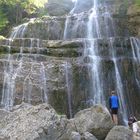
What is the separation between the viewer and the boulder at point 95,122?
491 inches

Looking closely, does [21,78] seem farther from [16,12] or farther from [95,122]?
[16,12]

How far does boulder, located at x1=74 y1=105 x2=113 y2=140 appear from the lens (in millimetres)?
12461

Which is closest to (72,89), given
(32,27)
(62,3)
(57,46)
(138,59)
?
(57,46)

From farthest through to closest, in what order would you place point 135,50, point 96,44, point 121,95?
point 135,50 → point 96,44 → point 121,95

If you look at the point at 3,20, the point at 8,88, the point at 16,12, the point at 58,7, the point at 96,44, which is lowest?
the point at 8,88

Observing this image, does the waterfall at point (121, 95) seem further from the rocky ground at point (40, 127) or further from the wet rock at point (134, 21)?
the rocky ground at point (40, 127)

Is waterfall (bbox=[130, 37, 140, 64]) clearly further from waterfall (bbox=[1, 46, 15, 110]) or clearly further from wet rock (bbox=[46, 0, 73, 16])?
wet rock (bbox=[46, 0, 73, 16])

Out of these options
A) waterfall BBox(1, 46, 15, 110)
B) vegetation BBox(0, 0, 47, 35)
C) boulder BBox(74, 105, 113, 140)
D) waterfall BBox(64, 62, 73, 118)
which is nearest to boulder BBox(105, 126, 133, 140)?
boulder BBox(74, 105, 113, 140)

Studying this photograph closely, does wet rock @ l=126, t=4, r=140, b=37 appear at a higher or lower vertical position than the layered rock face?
higher

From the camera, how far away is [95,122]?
12742 millimetres

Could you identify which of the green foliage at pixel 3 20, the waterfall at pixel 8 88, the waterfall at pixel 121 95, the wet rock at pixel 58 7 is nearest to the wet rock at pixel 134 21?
the waterfall at pixel 121 95

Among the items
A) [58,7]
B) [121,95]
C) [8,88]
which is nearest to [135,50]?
[121,95]

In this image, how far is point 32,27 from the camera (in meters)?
27.2

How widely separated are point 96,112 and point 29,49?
9264 millimetres
